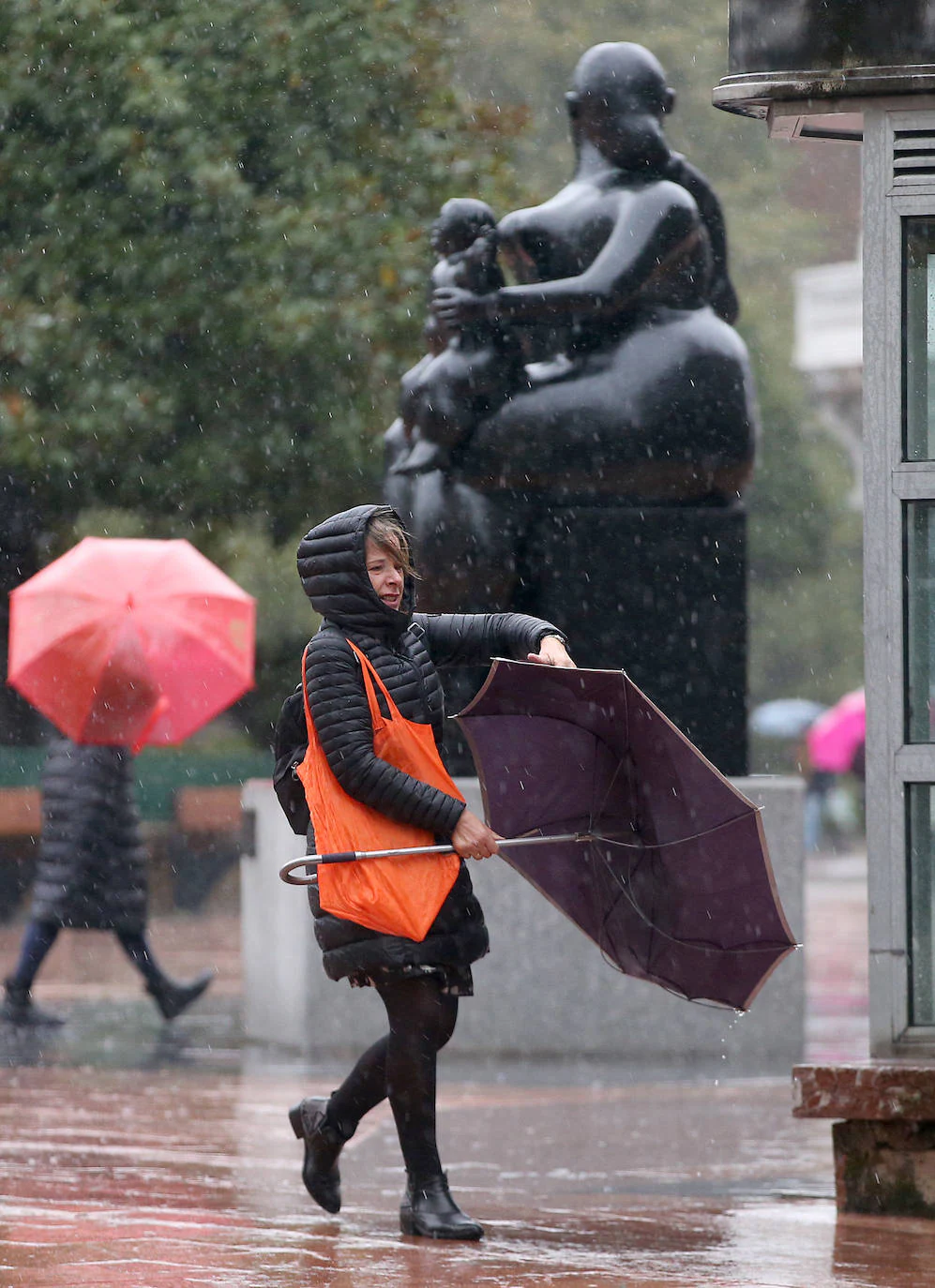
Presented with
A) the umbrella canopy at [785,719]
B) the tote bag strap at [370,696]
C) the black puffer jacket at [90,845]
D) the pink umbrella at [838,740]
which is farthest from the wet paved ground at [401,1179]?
the umbrella canopy at [785,719]

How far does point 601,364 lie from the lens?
9.78m

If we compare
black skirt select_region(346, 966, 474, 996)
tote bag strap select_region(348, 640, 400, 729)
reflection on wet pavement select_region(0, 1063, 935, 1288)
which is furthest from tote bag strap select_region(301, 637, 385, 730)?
reflection on wet pavement select_region(0, 1063, 935, 1288)

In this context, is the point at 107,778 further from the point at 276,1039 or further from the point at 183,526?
the point at 183,526

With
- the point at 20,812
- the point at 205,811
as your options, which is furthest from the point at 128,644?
the point at 205,811

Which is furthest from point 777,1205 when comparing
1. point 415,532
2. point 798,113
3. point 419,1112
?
point 415,532

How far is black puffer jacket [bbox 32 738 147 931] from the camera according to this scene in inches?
454

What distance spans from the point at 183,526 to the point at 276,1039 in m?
9.91

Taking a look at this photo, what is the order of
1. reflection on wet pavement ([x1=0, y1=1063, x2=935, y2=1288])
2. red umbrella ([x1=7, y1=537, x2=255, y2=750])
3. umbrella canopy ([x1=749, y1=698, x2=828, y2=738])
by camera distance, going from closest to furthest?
1. reflection on wet pavement ([x1=0, y1=1063, x2=935, y2=1288])
2. red umbrella ([x1=7, y1=537, x2=255, y2=750])
3. umbrella canopy ([x1=749, y1=698, x2=828, y2=738])

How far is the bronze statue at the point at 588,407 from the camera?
9.72 metres

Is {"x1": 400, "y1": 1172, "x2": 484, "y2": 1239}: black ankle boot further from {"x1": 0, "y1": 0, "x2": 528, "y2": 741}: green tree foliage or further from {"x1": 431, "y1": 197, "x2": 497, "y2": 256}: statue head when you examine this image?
{"x1": 0, "y1": 0, "x2": 528, "y2": 741}: green tree foliage

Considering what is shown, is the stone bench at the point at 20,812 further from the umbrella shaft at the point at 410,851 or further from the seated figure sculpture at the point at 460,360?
the umbrella shaft at the point at 410,851

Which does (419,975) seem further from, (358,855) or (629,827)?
(629,827)

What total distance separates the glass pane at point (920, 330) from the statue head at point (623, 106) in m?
3.38

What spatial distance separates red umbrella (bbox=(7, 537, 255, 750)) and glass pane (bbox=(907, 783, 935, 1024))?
5041 mm
